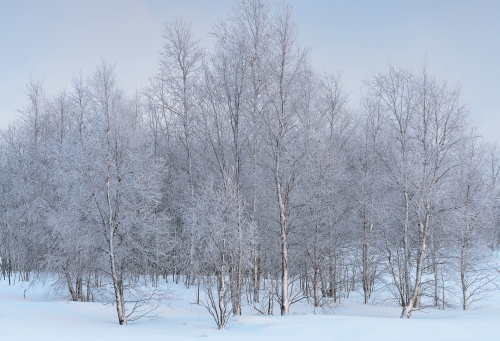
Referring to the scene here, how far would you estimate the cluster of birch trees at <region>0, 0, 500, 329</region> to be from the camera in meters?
14.3

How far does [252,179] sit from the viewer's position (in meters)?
19.1

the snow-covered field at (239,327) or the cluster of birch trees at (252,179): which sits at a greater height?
the cluster of birch trees at (252,179)

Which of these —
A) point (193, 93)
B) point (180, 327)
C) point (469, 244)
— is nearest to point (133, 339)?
point (180, 327)

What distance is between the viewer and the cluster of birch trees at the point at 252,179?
14281 millimetres

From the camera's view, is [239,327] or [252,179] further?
[252,179]

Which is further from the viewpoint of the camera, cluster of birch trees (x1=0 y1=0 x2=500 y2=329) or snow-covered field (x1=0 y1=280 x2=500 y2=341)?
cluster of birch trees (x1=0 y1=0 x2=500 y2=329)

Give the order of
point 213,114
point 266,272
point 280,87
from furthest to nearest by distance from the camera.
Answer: point 266,272 → point 213,114 → point 280,87

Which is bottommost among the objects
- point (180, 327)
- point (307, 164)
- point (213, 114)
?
point (180, 327)

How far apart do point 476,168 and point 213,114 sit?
13.6m

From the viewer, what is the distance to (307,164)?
651 inches

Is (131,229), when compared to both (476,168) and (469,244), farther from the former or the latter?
(476,168)

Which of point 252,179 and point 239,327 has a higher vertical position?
point 252,179

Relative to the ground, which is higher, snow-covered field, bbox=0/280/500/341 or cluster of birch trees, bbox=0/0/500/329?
cluster of birch trees, bbox=0/0/500/329

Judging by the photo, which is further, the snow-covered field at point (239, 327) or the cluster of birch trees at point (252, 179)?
the cluster of birch trees at point (252, 179)
